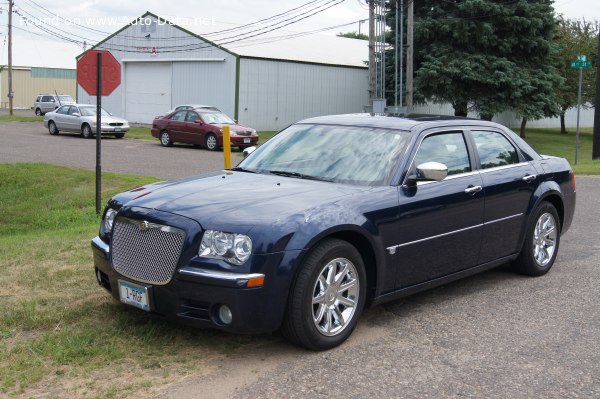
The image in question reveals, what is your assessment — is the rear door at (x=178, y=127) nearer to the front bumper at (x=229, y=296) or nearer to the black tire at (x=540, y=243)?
the black tire at (x=540, y=243)

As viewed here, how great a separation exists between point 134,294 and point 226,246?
30.4 inches

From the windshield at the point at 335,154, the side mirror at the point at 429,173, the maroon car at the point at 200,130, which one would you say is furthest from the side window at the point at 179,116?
the side mirror at the point at 429,173

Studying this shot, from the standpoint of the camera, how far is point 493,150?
6.77 metres

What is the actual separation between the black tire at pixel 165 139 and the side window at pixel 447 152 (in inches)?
828

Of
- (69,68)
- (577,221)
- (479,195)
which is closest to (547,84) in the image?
(577,221)

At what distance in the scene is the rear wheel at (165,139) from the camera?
2652cm

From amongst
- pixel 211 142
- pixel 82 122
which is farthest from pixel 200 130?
pixel 82 122

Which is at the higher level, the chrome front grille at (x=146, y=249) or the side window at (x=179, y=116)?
the side window at (x=179, y=116)

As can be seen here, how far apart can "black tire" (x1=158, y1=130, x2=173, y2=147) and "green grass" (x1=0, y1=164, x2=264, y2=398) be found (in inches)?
743

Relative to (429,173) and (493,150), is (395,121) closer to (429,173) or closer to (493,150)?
(429,173)

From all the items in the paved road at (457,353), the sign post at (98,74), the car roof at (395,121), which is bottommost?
the paved road at (457,353)

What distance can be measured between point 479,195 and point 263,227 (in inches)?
93.9

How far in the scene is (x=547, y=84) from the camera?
31.1m

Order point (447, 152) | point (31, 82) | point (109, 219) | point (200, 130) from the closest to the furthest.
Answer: point (109, 219) → point (447, 152) → point (200, 130) → point (31, 82)
